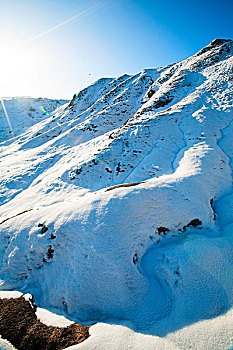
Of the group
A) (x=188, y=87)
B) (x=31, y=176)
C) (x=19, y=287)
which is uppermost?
(x=188, y=87)

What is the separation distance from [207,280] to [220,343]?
113 centimetres

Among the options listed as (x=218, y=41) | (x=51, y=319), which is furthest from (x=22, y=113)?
(x=51, y=319)

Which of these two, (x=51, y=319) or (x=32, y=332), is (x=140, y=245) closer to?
(x=51, y=319)

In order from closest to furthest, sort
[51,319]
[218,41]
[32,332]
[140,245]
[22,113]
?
1. [32,332]
2. [51,319]
3. [140,245]
4. [218,41]
5. [22,113]

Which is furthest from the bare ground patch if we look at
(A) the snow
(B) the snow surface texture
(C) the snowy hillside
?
(C) the snowy hillside

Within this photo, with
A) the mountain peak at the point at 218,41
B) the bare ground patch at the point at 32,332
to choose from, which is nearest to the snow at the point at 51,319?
the bare ground patch at the point at 32,332

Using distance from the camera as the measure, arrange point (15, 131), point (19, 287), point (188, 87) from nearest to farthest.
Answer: point (19, 287) < point (188, 87) < point (15, 131)

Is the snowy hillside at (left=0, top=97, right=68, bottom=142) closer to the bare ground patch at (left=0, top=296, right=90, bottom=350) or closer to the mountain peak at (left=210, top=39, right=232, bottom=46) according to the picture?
the bare ground patch at (left=0, top=296, right=90, bottom=350)

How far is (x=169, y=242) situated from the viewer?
4574 mm

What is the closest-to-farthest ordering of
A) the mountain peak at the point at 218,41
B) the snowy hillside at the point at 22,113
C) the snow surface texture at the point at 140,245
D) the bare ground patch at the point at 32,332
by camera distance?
the bare ground patch at the point at 32,332
the snow surface texture at the point at 140,245
the mountain peak at the point at 218,41
the snowy hillside at the point at 22,113

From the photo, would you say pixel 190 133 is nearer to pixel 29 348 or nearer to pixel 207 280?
pixel 207 280

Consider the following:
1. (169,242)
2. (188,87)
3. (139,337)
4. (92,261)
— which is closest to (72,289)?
(92,261)

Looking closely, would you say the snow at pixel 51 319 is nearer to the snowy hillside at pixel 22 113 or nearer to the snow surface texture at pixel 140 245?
the snow surface texture at pixel 140 245

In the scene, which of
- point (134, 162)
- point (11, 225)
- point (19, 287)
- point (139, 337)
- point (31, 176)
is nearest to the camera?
point (139, 337)
